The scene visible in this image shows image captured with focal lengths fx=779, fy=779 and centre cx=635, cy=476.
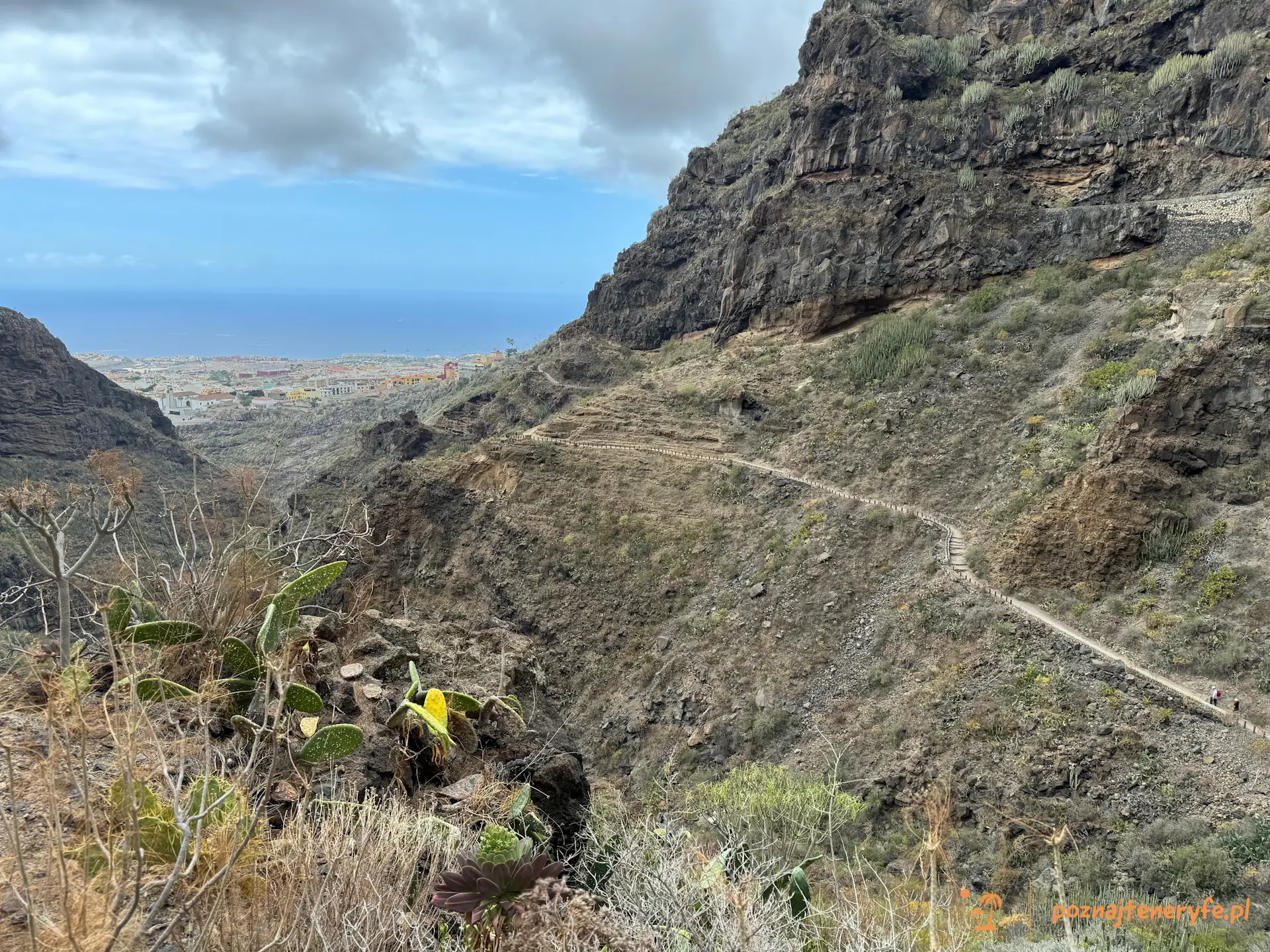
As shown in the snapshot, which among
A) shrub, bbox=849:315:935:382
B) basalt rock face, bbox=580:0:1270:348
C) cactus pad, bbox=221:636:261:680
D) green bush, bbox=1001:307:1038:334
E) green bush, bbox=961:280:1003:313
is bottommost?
cactus pad, bbox=221:636:261:680

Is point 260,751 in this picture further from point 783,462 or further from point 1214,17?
point 1214,17

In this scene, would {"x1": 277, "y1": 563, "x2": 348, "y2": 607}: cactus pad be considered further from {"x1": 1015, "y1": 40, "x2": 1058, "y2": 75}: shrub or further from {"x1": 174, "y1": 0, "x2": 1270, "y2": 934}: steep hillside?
{"x1": 1015, "y1": 40, "x2": 1058, "y2": 75}: shrub

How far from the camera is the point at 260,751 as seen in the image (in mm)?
5727

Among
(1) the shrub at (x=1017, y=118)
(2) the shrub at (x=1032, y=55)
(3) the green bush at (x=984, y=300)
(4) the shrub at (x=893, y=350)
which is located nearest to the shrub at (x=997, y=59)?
(2) the shrub at (x=1032, y=55)

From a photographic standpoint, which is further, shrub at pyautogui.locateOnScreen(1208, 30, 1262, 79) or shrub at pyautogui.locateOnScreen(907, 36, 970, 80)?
shrub at pyautogui.locateOnScreen(907, 36, 970, 80)

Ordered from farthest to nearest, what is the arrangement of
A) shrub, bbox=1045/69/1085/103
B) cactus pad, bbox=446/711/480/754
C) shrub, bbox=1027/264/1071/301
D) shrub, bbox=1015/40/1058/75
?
shrub, bbox=1015/40/1058/75 → shrub, bbox=1045/69/1085/103 → shrub, bbox=1027/264/1071/301 → cactus pad, bbox=446/711/480/754

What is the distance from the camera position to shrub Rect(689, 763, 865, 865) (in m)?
8.80

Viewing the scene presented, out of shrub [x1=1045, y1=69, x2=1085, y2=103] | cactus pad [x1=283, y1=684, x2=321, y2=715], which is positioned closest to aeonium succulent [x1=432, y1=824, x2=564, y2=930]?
cactus pad [x1=283, y1=684, x2=321, y2=715]

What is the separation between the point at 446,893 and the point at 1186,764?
445 inches

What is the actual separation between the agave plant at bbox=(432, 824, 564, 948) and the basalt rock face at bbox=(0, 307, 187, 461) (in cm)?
5637

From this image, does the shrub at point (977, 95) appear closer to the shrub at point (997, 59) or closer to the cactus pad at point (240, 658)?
the shrub at point (997, 59)

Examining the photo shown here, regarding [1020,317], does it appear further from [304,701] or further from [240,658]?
[240,658]

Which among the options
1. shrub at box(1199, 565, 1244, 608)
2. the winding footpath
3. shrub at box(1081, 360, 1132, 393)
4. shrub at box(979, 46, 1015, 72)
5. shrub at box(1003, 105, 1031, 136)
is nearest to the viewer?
the winding footpath

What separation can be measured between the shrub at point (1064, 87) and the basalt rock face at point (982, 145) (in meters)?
0.06
